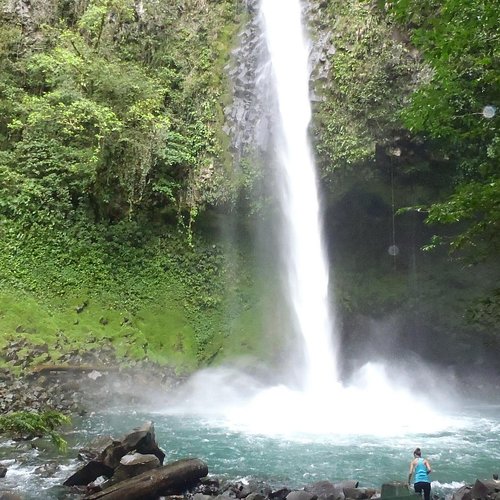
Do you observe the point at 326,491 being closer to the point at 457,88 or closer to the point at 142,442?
the point at 142,442

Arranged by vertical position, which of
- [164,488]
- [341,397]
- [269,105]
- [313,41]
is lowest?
[164,488]

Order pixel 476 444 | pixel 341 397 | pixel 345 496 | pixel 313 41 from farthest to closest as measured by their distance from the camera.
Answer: pixel 313 41
pixel 341 397
pixel 476 444
pixel 345 496

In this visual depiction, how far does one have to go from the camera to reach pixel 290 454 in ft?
30.8

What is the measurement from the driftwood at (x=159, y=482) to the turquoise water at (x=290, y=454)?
0.76 meters

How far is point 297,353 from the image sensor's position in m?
17.2

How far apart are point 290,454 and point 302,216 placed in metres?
9.89

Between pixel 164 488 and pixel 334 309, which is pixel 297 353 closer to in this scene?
pixel 334 309

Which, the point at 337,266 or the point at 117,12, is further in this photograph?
the point at 117,12

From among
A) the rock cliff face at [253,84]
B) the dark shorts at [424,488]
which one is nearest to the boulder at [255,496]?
the dark shorts at [424,488]

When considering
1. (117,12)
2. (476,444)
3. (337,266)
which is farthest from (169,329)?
(117,12)

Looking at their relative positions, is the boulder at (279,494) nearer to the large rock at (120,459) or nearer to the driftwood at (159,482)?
the driftwood at (159,482)

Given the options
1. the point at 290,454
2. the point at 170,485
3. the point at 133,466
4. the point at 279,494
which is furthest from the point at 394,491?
the point at 133,466

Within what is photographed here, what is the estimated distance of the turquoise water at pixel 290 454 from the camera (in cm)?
797

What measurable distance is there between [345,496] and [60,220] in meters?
13.4
